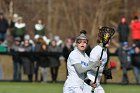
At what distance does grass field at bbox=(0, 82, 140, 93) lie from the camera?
23839 mm

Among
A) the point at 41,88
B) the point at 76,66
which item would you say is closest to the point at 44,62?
the point at 41,88

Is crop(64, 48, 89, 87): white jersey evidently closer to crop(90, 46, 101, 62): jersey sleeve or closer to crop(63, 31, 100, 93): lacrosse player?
crop(63, 31, 100, 93): lacrosse player

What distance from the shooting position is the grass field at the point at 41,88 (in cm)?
2384

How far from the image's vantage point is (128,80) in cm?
2836

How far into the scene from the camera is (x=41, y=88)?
25.1 metres

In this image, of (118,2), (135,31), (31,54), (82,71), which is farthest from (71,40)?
(118,2)

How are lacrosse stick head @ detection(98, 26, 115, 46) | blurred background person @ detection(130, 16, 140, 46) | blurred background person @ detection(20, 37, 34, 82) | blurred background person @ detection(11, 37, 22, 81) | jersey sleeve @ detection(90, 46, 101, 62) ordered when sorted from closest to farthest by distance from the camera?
lacrosse stick head @ detection(98, 26, 115, 46) < jersey sleeve @ detection(90, 46, 101, 62) < blurred background person @ detection(20, 37, 34, 82) < blurred background person @ detection(11, 37, 22, 81) < blurred background person @ detection(130, 16, 140, 46)

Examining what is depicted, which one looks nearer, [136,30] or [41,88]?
[41,88]

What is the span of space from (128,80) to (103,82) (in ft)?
3.52

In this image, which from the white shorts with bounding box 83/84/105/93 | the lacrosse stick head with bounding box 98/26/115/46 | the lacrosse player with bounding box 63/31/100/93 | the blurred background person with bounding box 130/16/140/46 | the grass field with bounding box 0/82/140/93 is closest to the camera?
the lacrosse player with bounding box 63/31/100/93

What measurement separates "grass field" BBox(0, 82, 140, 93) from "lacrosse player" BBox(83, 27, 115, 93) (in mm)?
8080

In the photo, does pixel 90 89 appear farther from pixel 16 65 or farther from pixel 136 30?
pixel 136 30

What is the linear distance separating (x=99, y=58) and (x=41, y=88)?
10.1m

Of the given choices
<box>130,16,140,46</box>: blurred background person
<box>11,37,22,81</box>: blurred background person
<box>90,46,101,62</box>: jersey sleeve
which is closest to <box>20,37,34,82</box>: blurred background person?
<box>11,37,22,81</box>: blurred background person
